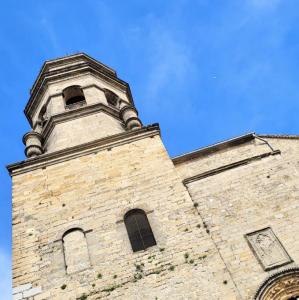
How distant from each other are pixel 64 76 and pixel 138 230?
28.9ft

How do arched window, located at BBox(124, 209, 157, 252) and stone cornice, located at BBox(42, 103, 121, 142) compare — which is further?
stone cornice, located at BBox(42, 103, 121, 142)

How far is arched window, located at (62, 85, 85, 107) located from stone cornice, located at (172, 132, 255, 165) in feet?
19.1

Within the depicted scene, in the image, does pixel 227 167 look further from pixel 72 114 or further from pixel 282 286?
pixel 72 114

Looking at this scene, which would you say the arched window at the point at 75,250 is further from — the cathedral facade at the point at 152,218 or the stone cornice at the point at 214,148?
the stone cornice at the point at 214,148

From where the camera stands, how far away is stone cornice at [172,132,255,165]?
11289mm

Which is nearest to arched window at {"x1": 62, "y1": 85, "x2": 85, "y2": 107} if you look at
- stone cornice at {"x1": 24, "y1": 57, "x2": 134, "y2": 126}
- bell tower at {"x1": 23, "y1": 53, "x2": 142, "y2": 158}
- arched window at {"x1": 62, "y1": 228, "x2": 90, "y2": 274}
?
bell tower at {"x1": 23, "y1": 53, "x2": 142, "y2": 158}

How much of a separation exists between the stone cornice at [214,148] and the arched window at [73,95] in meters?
5.82

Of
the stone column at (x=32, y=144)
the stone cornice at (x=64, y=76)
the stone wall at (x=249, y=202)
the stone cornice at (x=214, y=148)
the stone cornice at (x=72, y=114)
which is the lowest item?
the stone wall at (x=249, y=202)

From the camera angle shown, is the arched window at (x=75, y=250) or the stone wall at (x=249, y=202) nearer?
the stone wall at (x=249, y=202)

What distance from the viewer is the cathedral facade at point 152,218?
8.01m

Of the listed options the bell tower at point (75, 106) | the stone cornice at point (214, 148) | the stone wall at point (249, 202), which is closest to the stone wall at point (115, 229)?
the stone wall at point (249, 202)

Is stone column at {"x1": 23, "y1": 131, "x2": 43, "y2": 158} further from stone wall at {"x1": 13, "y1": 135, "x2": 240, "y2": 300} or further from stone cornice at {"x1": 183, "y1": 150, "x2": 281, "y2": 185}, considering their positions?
stone cornice at {"x1": 183, "y1": 150, "x2": 281, "y2": 185}

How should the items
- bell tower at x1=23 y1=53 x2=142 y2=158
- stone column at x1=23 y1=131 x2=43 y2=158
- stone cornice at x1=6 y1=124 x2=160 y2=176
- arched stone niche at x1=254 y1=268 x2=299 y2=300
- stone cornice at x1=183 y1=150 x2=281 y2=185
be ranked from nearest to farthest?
arched stone niche at x1=254 y1=268 x2=299 y2=300 → stone cornice at x1=183 y1=150 x2=281 y2=185 → stone cornice at x1=6 y1=124 x2=160 y2=176 → stone column at x1=23 y1=131 x2=43 y2=158 → bell tower at x1=23 y1=53 x2=142 y2=158

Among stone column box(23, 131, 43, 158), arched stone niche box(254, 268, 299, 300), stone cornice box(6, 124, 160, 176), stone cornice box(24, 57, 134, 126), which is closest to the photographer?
arched stone niche box(254, 268, 299, 300)
